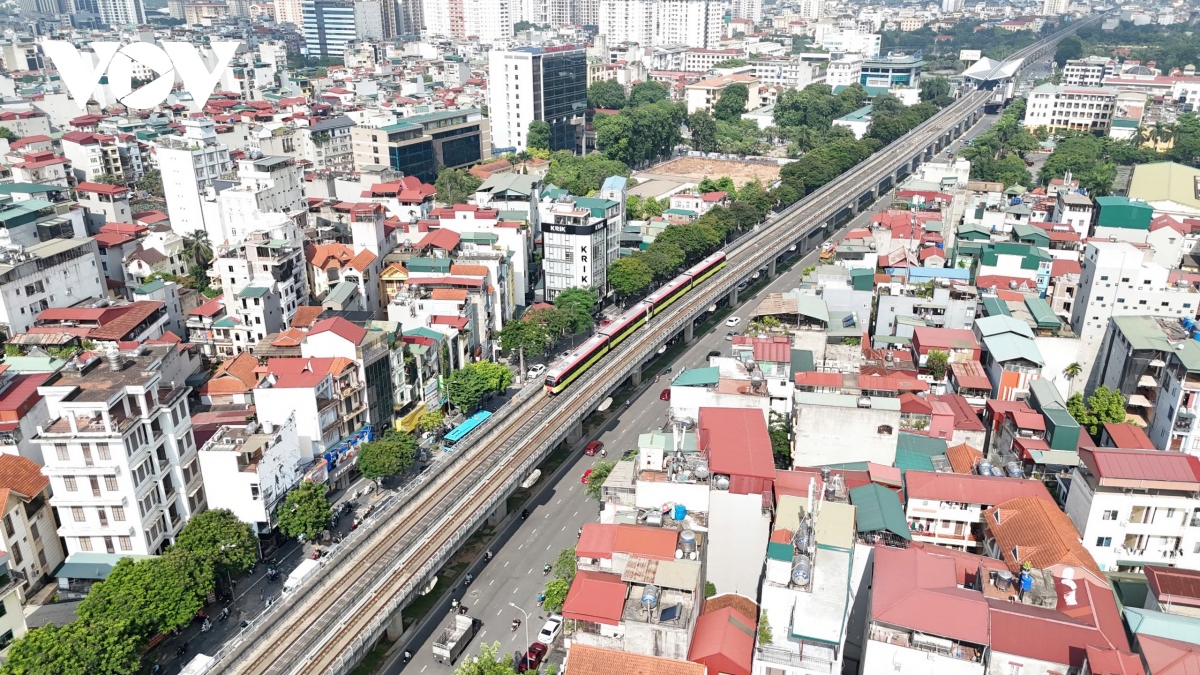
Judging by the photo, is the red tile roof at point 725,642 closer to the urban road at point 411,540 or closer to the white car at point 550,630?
the white car at point 550,630

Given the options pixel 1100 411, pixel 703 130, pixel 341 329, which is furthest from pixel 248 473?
pixel 703 130

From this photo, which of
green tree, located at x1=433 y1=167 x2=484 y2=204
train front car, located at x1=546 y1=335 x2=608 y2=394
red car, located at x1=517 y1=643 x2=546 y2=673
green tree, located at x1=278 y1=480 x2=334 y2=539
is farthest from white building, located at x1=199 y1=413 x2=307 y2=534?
green tree, located at x1=433 y1=167 x2=484 y2=204

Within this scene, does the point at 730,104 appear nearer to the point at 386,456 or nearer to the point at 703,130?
the point at 703,130

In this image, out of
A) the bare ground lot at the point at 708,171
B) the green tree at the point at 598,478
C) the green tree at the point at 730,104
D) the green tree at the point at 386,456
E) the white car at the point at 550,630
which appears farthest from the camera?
the green tree at the point at 730,104

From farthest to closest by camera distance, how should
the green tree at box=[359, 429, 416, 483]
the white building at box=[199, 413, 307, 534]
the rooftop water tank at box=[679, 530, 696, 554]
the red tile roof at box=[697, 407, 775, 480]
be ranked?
the green tree at box=[359, 429, 416, 483], the white building at box=[199, 413, 307, 534], the red tile roof at box=[697, 407, 775, 480], the rooftop water tank at box=[679, 530, 696, 554]

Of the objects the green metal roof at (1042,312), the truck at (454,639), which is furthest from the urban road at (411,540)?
the green metal roof at (1042,312)

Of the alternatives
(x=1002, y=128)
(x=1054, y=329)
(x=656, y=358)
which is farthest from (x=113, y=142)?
(x=1002, y=128)

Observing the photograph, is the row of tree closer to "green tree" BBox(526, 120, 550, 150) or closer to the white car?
the white car

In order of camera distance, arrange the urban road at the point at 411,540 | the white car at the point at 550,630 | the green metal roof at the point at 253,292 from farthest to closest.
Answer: the green metal roof at the point at 253,292 → the white car at the point at 550,630 → the urban road at the point at 411,540
